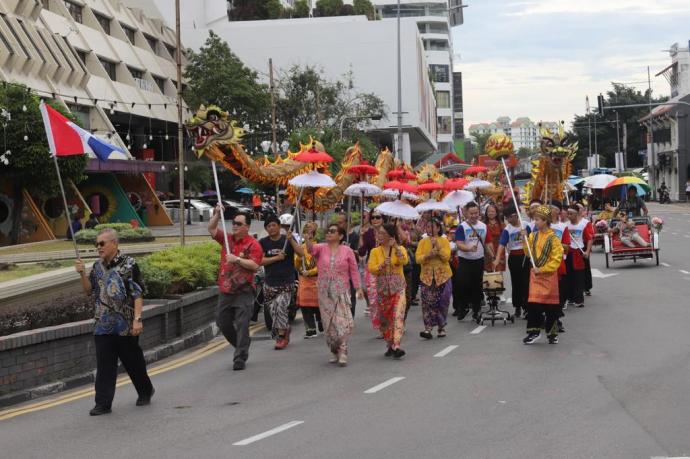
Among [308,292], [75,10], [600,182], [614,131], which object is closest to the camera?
[308,292]

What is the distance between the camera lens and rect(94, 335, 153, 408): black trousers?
10.1 metres

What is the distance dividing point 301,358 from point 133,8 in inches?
2264

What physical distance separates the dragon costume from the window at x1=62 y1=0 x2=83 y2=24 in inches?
1590

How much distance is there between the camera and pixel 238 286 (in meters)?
12.8

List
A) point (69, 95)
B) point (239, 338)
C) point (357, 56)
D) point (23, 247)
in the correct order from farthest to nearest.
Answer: point (357, 56) → point (69, 95) → point (23, 247) → point (239, 338)

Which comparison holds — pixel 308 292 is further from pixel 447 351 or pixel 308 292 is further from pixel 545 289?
pixel 545 289

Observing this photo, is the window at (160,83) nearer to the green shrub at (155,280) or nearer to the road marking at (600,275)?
the road marking at (600,275)

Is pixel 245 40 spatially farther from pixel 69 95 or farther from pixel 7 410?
pixel 7 410

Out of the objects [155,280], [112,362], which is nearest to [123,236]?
[155,280]

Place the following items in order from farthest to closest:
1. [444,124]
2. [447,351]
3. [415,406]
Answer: [444,124]
[447,351]
[415,406]

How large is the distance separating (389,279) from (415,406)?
12.6ft

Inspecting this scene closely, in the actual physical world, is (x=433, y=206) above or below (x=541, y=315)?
above

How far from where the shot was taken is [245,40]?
79.8 m

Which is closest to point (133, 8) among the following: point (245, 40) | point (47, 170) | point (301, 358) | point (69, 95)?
point (245, 40)
